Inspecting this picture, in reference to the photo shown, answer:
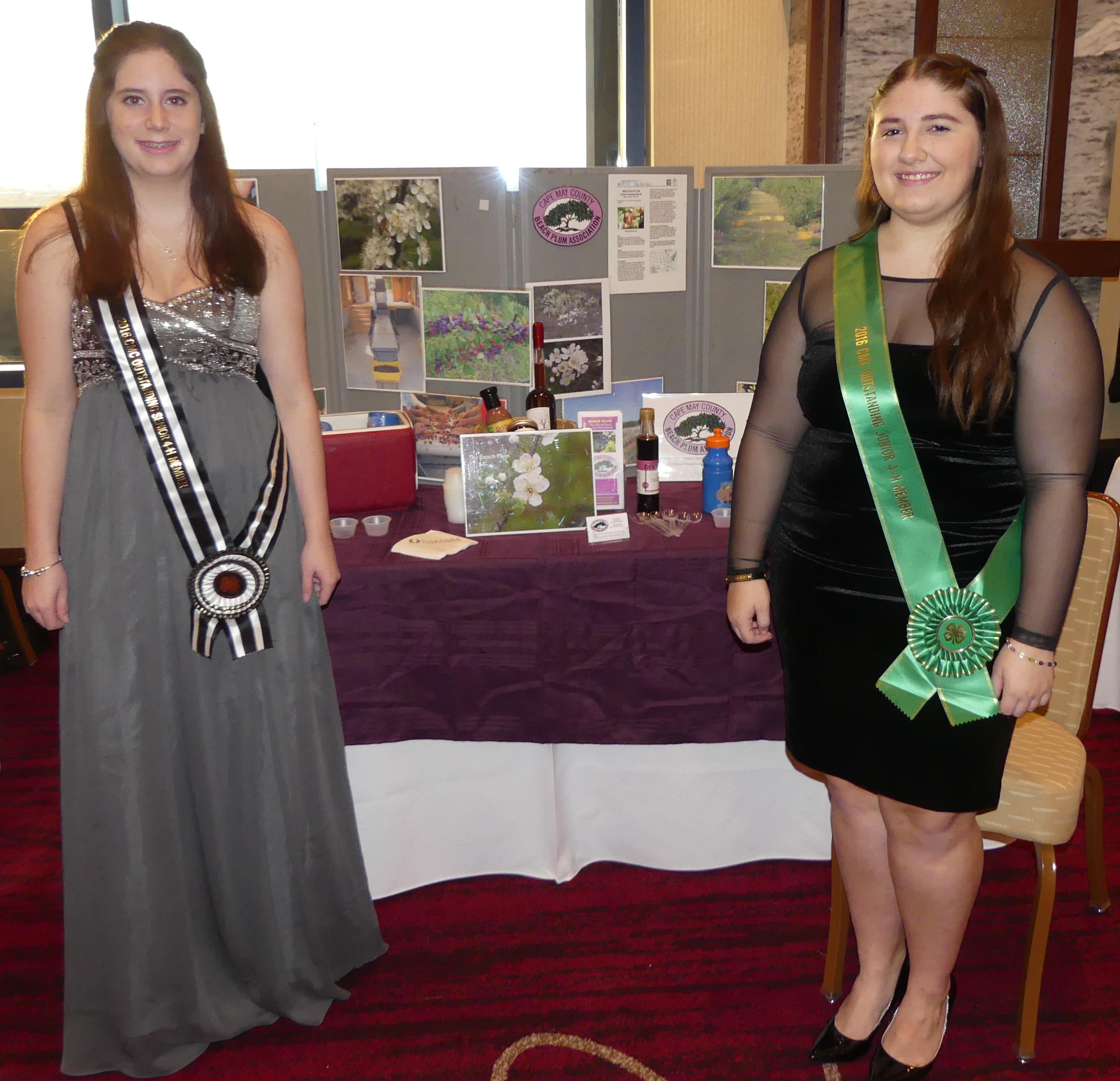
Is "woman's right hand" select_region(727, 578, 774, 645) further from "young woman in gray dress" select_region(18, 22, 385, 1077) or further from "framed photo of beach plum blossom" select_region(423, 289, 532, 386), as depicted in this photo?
"framed photo of beach plum blossom" select_region(423, 289, 532, 386)

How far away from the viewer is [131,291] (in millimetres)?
1424

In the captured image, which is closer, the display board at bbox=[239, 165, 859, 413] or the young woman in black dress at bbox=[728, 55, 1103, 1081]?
the young woman in black dress at bbox=[728, 55, 1103, 1081]

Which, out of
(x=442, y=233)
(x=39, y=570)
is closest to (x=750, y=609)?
(x=39, y=570)

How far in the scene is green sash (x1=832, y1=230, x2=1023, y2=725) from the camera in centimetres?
133

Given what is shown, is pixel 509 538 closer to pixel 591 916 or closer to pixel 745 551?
pixel 745 551

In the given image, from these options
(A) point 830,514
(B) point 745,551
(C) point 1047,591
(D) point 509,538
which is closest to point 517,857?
(D) point 509,538

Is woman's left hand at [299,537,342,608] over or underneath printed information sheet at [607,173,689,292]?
underneath

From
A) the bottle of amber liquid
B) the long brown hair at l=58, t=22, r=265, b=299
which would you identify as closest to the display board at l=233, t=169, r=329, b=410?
the bottle of amber liquid

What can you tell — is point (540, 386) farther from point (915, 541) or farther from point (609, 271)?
point (915, 541)

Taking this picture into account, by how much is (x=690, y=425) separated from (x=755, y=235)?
18.4 inches

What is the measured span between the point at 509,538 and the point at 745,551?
0.57 meters

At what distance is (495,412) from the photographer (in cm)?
219

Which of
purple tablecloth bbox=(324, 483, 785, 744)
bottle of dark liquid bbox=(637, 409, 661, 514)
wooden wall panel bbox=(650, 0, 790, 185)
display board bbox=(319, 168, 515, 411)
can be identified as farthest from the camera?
wooden wall panel bbox=(650, 0, 790, 185)

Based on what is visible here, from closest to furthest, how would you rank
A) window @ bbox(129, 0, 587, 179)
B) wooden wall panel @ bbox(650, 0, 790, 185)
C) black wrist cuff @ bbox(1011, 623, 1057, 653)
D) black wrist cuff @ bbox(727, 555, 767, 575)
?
1. black wrist cuff @ bbox(1011, 623, 1057, 653)
2. black wrist cuff @ bbox(727, 555, 767, 575)
3. window @ bbox(129, 0, 587, 179)
4. wooden wall panel @ bbox(650, 0, 790, 185)
